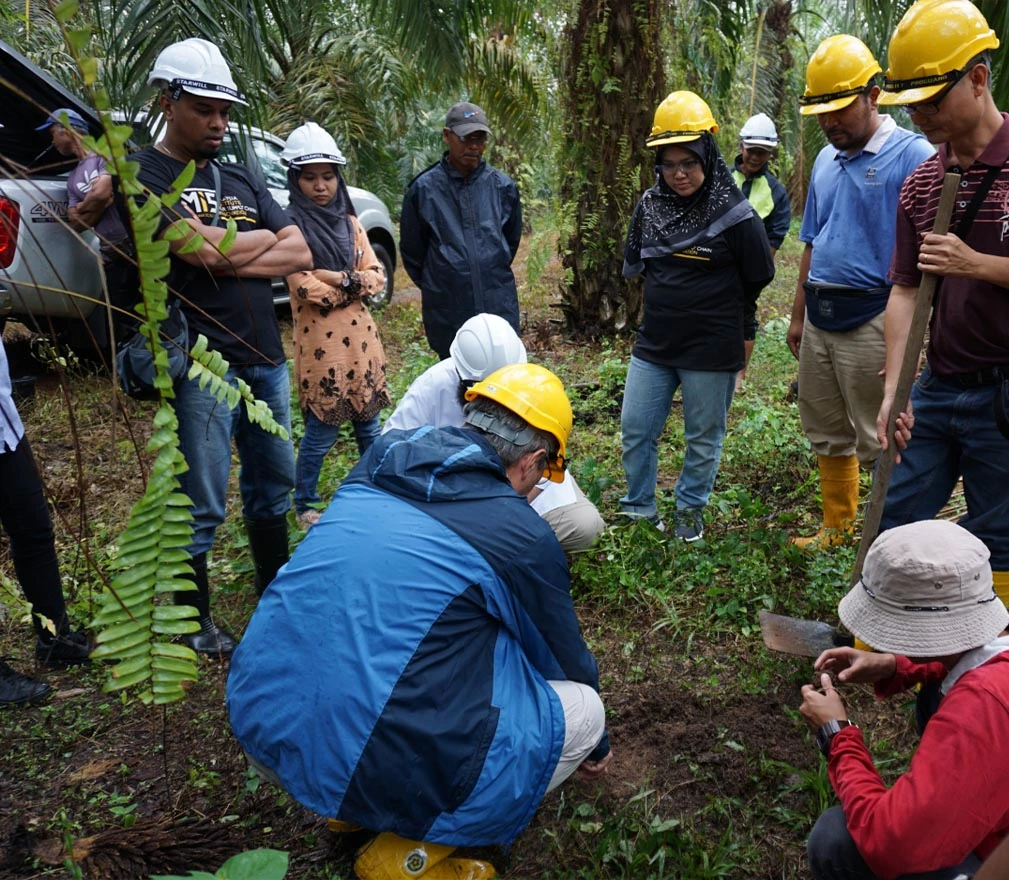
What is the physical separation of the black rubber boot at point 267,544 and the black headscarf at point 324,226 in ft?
4.41

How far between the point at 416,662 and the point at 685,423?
2.15 m

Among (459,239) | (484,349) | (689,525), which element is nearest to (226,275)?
(484,349)

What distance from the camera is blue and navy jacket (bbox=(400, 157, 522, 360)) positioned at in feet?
15.1

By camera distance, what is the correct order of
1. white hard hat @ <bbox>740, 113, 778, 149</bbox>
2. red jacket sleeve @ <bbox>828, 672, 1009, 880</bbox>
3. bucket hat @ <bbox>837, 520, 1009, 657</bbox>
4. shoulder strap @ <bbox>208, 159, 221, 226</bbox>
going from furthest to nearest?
white hard hat @ <bbox>740, 113, 778, 149</bbox> → shoulder strap @ <bbox>208, 159, 221, 226</bbox> → bucket hat @ <bbox>837, 520, 1009, 657</bbox> → red jacket sleeve @ <bbox>828, 672, 1009, 880</bbox>

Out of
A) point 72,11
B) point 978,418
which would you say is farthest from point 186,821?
point 978,418

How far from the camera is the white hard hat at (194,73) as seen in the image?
2891 millimetres

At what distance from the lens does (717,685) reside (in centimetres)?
298

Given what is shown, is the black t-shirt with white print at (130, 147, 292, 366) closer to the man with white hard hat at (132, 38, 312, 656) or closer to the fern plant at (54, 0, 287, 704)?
the man with white hard hat at (132, 38, 312, 656)

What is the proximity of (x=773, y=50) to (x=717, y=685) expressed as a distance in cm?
1225

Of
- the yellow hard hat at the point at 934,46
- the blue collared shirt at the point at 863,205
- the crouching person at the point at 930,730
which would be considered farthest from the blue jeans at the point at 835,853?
the blue collared shirt at the point at 863,205

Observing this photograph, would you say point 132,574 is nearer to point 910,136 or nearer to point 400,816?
point 400,816

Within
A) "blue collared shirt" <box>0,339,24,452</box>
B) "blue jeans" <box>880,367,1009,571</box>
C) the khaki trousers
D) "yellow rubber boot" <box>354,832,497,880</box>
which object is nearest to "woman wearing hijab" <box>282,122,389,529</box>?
"blue collared shirt" <box>0,339,24,452</box>

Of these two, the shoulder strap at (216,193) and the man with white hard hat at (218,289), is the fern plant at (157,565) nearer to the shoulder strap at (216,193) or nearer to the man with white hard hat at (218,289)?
the man with white hard hat at (218,289)

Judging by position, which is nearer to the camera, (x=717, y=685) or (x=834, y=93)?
(x=717, y=685)
